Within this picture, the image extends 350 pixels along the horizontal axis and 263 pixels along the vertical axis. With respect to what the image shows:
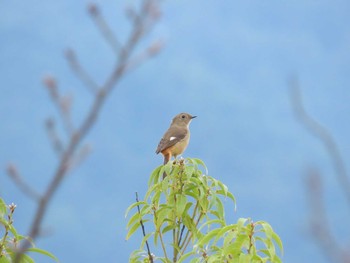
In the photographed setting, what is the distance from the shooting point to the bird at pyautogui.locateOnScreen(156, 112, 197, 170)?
660 centimetres

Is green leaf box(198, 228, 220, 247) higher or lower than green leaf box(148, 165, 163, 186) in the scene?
lower

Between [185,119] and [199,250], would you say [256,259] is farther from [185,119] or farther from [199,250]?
[185,119]

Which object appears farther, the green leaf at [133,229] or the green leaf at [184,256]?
the green leaf at [133,229]

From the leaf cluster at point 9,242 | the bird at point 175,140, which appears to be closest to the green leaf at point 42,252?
the leaf cluster at point 9,242

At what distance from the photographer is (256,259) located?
3.25 metres

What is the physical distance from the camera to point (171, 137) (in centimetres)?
677

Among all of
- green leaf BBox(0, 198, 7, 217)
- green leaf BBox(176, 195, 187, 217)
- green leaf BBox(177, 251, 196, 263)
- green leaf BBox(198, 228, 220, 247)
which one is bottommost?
green leaf BBox(177, 251, 196, 263)

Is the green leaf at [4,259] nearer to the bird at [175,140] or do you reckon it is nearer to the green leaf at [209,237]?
the green leaf at [209,237]

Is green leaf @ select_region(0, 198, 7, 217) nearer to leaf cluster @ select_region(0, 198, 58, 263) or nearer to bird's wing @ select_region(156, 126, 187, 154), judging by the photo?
leaf cluster @ select_region(0, 198, 58, 263)

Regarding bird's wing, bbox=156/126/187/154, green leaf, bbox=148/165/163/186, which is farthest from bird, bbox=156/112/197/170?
green leaf, bbox=148/165/163/186

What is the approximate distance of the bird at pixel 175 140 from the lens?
6598 millimetres

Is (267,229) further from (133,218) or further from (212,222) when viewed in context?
(133,218)

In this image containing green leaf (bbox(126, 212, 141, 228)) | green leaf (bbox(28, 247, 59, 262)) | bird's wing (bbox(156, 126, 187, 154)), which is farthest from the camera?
bird's wing (bbox(156, 126, 187, 154))

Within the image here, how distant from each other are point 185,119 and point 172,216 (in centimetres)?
398
